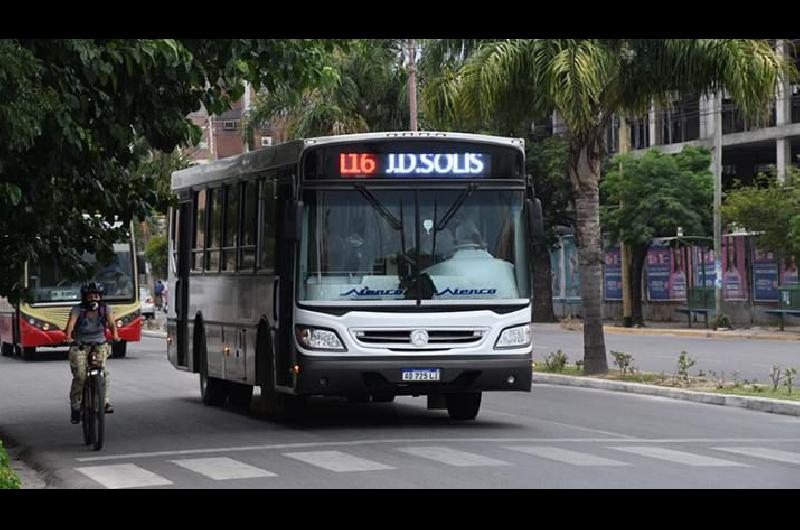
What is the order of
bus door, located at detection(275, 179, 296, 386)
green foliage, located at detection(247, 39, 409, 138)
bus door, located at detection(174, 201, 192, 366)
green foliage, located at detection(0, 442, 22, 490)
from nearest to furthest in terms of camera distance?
1. green foliage, located at detection(0, 442, 22, 490)
2. bus door, located at detection(275, 179, 296, 386)
3. bus door, located at detection(174, 201, 192, 366)
4. green foliage, located at detection(247, 39, 409, 138)

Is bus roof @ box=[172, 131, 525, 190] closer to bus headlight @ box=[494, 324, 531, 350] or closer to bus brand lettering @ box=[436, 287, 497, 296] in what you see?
bus brand lettering @ box=[436, 287, 497, 296]

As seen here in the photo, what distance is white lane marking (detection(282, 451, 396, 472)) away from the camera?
13625 millimetres

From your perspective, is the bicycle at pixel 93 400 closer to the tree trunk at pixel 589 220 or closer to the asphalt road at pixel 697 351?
the tree trunk at pixel 589 220

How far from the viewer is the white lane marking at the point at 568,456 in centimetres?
1389

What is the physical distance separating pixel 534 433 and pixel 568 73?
9036 millimetres

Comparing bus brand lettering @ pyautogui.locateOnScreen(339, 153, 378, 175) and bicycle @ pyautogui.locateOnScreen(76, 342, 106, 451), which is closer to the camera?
bicycle @ pyautogui.locateOnScreen(76, 342, 106, 451)

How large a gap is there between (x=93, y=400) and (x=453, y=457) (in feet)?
13.1

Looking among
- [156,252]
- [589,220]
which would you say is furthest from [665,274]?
[156,252]

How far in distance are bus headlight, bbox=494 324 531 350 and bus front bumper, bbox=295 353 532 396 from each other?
151 mm

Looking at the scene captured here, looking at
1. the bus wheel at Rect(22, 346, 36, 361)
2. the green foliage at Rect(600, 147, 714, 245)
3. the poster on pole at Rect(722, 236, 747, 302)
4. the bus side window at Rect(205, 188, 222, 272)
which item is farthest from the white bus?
the poster on pole at Rect(722, 236, 747, 302)

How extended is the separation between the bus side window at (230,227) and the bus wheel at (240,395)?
6.58ft

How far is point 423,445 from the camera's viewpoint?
1558 centimetres
